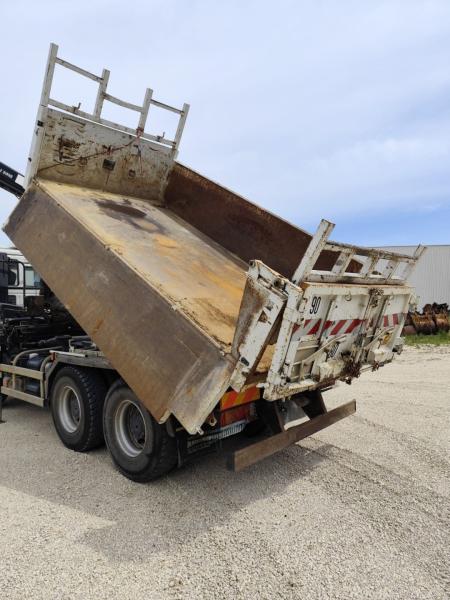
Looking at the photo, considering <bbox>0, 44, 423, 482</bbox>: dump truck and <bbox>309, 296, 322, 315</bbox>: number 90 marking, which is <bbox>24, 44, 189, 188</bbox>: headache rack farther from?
<bbox>309, 296, 322, 315</bbox>: number 90 marking

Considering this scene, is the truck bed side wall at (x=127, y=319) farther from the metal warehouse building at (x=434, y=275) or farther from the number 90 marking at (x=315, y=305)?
the metal warehouse building at (x=434, y=275)

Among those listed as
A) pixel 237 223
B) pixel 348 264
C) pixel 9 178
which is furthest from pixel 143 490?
pixel 9 178

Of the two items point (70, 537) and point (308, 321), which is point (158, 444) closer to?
point (70, 537)

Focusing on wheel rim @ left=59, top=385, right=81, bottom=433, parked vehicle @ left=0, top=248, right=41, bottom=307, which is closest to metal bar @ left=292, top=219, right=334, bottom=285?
wheel rim @ left=59, top=385, right=81, bottom=433

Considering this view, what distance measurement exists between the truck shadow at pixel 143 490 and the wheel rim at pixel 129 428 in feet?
0.86

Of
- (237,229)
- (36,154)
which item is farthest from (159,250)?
(36,154)

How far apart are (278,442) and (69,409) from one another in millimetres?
2220

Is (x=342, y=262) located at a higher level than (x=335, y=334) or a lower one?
higher

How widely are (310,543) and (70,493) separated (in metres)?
1.91

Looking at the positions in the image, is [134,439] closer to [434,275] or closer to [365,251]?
[365,251]

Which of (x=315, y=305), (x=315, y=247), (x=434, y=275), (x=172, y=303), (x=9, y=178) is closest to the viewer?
(x=315, y=247)

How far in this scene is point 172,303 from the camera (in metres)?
3.56

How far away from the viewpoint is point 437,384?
798 centimetres

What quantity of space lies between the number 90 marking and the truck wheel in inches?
57.0
